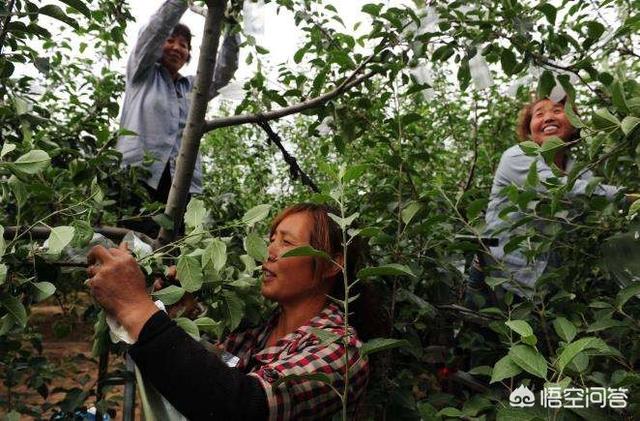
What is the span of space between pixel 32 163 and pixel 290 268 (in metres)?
0.69

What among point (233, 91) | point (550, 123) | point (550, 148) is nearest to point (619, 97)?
point (550, 148)

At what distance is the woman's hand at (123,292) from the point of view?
3.74 feet

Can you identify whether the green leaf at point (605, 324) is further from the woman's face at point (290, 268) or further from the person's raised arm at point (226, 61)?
the person's raised arm at point (226, 61)

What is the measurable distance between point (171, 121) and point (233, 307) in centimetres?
182

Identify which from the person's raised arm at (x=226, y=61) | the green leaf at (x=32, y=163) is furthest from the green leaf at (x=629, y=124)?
the person's raised arm at (x=226, y=61)

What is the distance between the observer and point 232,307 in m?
A: 1.35

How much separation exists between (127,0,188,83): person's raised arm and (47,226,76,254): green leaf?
151 cm

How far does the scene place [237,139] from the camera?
5887mm

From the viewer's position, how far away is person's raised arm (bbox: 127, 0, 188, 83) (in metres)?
2.37

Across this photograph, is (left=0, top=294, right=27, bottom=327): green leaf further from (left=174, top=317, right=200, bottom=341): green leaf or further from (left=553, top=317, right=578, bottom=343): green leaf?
(left=553, top=317, right=578, bottom=343): green leaf

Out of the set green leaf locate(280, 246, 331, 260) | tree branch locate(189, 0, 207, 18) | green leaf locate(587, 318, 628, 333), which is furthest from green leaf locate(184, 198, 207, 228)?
green leaf locate(587, 318, 628, 333)

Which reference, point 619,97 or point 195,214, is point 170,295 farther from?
point 619,97

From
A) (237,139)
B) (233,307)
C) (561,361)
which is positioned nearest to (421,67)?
(233,307)

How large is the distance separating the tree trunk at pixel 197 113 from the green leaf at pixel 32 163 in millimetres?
440
